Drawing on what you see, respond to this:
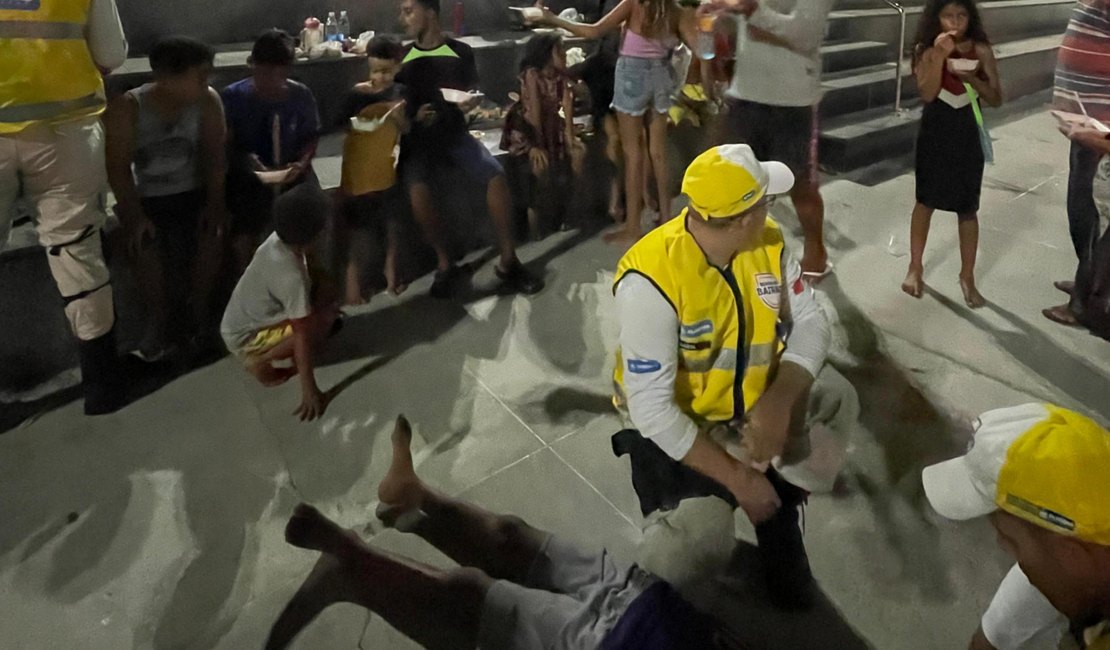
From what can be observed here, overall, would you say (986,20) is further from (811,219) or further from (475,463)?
(475,463)

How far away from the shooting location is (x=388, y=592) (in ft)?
5.74

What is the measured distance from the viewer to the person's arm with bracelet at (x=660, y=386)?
1479mm

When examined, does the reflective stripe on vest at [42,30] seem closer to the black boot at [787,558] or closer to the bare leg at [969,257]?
the black boot at [787,558]

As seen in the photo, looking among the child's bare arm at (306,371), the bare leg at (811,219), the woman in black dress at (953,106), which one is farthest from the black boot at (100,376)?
the woman in black dress at (953,106)

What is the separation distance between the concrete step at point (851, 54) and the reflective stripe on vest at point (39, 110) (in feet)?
15.0

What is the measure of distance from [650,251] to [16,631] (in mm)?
1615

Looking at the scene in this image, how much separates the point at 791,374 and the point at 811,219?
1.66 m

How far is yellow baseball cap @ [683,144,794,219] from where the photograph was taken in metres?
1.44

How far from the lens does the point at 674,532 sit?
1901 millimetres

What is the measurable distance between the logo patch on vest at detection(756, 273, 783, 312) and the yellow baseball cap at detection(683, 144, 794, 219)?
0.18m

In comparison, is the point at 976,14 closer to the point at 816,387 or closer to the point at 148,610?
the point at 816,387

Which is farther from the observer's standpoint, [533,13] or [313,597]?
[533,13]

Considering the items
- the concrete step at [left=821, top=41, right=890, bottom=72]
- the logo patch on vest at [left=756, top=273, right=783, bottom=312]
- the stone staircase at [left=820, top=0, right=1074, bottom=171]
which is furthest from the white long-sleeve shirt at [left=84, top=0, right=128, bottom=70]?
the concrete step at [left=821, top=41, right=890, bottom=72]

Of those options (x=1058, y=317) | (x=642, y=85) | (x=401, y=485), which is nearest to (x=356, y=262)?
(x=401, y=485)
